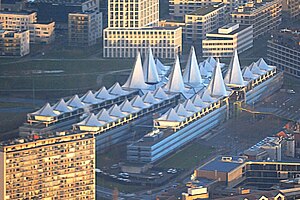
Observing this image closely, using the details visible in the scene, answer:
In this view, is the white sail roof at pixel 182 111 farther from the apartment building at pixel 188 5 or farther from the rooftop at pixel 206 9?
the apartment building at pixel 188 5

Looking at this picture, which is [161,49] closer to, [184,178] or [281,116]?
[281,116]

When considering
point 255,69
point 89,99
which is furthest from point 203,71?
point 89,99

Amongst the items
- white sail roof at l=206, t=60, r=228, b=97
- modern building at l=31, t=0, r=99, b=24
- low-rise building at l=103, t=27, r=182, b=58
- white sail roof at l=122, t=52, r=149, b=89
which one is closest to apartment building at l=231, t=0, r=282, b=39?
low-rise building at l=103, t=27, r=182, b=58

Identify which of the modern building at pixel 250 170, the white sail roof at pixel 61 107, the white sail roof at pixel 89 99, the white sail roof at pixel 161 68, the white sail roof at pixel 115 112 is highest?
the modern building at pixel 250 170

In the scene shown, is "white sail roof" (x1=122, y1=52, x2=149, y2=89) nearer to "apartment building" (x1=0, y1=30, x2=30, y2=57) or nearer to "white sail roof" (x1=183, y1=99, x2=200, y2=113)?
"white sail roof" (x1=183, y1=99, x2=200, y2=113)

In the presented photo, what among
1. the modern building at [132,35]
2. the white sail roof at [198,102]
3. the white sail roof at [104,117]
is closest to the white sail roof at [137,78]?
the white sail roof at [198,102]

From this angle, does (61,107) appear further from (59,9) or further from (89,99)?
(59,9)
